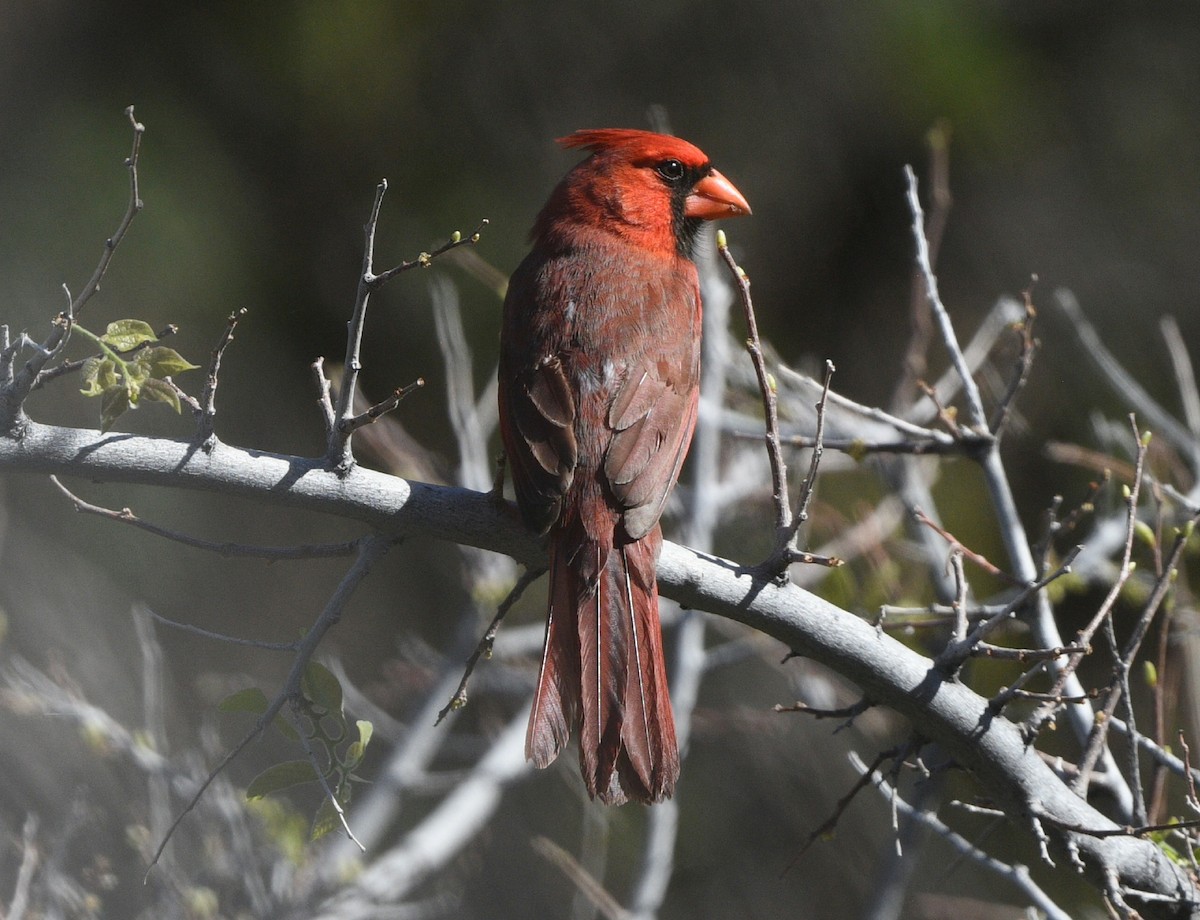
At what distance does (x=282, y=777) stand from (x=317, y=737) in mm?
83

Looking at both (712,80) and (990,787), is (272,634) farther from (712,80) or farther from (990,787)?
(990,787)

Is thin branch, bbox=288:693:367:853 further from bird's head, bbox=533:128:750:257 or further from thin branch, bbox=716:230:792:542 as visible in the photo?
bird's head, bbox=533:128:750:257

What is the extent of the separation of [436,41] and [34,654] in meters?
3.93

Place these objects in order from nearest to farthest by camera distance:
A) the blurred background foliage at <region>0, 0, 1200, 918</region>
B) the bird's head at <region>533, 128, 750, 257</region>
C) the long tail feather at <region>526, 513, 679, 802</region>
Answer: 1. the long tail feather at <region>526, 513, 679, 802</region>
2. the bird's head at <region>533, 128, 750, 257</region>
3. the blurred background foliage at <region>0, 0, 1200, 918</region>

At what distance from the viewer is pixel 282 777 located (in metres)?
2.16

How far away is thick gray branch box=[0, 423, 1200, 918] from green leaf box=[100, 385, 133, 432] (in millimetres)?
154

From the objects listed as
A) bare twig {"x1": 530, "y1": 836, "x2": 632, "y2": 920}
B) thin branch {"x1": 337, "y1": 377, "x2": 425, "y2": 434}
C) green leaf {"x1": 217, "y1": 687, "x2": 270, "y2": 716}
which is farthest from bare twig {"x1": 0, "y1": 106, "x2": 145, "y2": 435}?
bare twig {"x1": 530, "y1": 836, "x2": 632, "y2": 920}

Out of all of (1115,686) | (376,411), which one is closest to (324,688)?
(376,411)

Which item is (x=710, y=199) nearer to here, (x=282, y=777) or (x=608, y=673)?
(x=608, y=673)

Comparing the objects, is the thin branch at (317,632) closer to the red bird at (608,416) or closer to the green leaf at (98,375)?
the red bird at (608,416)

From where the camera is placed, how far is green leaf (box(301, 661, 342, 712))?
2.20m

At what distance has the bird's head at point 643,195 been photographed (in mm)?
3479

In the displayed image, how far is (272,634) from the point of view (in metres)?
6.12

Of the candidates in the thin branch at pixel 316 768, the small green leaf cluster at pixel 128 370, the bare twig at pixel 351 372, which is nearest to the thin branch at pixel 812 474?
the bare twig at pixel 351 372
